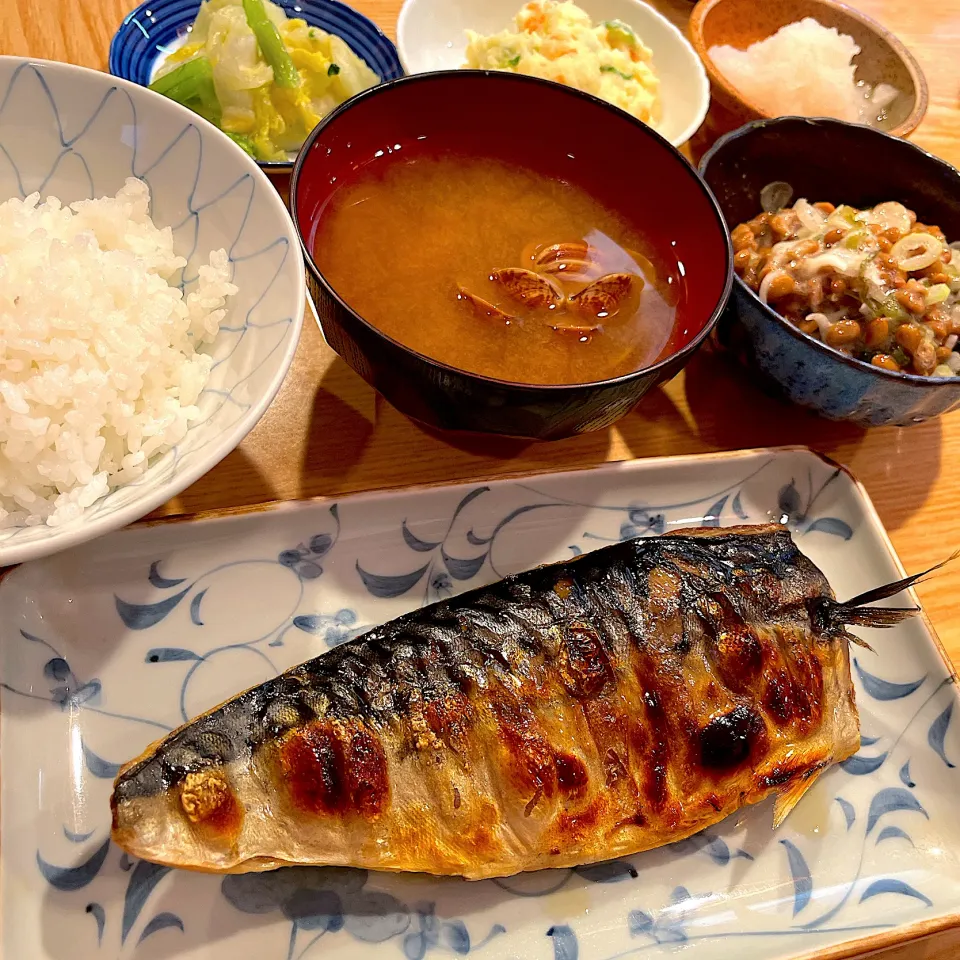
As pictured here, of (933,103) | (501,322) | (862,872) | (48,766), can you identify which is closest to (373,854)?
(48,766)

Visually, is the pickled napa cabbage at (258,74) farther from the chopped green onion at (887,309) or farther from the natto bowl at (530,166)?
the chopped green onion at (887,309)

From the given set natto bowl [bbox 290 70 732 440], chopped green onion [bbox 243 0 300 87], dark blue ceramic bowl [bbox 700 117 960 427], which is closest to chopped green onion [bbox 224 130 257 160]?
chopped green onion [bbox 243 0 300 87]

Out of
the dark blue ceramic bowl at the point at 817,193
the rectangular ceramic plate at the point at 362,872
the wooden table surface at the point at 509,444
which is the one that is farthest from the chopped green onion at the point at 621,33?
the rectangular ceramic plate at the point at 362,872

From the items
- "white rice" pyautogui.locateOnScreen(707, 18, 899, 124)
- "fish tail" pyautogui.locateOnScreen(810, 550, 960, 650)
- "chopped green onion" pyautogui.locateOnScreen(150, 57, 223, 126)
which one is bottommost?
"chopped green onion" pyautogui.locateOnScreen(150, 57, 223, 126)

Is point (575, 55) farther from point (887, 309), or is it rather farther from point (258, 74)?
point (887, 309)

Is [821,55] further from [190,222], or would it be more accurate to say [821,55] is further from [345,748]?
[345,748]

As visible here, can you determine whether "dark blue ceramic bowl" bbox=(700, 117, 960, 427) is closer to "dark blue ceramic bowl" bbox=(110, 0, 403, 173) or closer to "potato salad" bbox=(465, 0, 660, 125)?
"potato salad" bbox=(465, 0, 660, 125)
